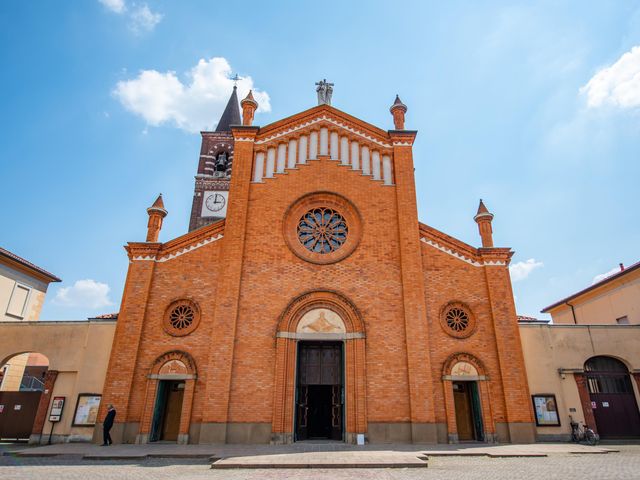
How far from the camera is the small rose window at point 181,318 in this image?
53.6 feet

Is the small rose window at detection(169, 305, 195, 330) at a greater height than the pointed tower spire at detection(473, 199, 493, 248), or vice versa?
the pointed tower spire at detection(473, 199, 493, 248)

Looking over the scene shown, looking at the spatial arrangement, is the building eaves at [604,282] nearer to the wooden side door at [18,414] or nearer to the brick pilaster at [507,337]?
the brick pilaster at [507,337]

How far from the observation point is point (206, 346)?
15984 mm

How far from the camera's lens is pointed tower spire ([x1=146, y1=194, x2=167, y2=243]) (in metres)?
18.0

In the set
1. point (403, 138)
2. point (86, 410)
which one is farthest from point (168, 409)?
point (403, 138)

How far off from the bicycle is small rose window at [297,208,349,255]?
467 inches

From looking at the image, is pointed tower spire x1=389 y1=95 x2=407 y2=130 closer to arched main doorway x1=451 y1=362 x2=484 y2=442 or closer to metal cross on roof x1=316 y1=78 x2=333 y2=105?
metal cross on roof x1=316 y1=78 x2=333 y2=105

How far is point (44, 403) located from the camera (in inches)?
640

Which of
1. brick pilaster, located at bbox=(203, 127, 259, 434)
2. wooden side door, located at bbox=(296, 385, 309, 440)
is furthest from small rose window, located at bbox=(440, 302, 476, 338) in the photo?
brick pilaster, located at bbox=(203, 127, 259, 434)

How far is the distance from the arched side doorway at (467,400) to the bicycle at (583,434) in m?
3.56

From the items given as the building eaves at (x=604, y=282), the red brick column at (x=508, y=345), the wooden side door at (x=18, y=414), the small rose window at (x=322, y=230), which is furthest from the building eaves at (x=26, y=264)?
the building eaves at (x=604, y=282)

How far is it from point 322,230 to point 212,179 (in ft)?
58.5

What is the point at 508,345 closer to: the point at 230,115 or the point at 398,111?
the point at 398,111

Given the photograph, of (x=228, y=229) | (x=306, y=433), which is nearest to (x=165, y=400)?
(x=306, y=433)
